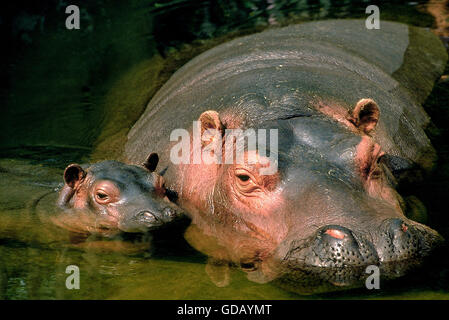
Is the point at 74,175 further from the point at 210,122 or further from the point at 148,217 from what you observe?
the point at 210,122

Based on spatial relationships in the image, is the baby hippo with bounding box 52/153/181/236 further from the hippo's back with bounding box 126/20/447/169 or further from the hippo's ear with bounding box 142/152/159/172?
the hippo's back with bounding box 126/20/447/169

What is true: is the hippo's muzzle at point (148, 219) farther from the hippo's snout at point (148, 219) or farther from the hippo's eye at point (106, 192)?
the hippo's eye at point (106, 192)

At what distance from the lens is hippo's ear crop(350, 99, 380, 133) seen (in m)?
4.70

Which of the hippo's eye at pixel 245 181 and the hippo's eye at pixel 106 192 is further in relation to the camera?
the hippo's eye at pixel 106 192

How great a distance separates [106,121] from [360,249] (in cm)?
459

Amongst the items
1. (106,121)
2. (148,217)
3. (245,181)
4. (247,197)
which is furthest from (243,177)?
(106,121)

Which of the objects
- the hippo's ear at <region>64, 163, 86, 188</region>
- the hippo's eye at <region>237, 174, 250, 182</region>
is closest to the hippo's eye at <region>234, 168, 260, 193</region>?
the hippo's eye at <region>237, 174, 250, 182</region>

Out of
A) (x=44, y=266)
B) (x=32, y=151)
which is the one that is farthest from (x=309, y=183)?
(x=32, y=151)

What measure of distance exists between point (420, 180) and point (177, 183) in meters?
2.06

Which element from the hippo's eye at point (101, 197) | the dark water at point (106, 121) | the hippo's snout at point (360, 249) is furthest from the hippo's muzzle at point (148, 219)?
the hippo's snout at point (360, 249)

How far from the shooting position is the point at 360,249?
11.8 ft

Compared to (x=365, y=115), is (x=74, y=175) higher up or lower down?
lower down

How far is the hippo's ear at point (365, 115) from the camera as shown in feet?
15.4
